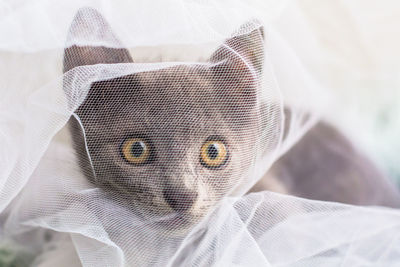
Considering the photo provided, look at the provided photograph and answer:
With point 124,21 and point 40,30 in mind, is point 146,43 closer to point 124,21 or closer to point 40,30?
point 124,21

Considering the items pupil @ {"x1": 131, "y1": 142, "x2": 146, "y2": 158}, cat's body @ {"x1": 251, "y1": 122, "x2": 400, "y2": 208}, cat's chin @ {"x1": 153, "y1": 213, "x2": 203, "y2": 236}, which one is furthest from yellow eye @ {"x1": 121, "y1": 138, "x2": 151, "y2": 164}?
cat's body @ {"x1": 251, "y1": 122, "x2": 400, "y2": 208}

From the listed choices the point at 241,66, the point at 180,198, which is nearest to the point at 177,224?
the point at 180,198

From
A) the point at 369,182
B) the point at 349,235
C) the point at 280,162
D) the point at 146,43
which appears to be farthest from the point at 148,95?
the point at 369,182

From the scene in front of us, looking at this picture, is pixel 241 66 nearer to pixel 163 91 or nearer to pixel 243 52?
pixel 243 52

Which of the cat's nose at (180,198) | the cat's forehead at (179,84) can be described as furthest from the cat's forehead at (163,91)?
the cat's nose at (180,198)

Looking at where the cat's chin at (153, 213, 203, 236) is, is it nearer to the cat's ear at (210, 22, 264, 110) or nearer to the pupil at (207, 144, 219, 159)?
the pupil at (207, 144, 219, 159)

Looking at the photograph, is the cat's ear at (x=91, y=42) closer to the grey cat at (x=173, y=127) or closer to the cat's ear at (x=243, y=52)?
the grey cat at (x=173, y=127)
